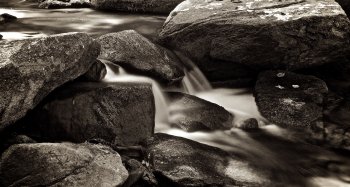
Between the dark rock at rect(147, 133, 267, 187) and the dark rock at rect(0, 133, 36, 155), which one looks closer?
the dark rock at rect(0, 133, 36, 155)

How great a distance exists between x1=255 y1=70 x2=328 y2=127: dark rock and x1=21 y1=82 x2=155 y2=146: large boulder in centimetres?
299

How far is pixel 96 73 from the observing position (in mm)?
6363

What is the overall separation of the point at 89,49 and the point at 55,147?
212 centimetres

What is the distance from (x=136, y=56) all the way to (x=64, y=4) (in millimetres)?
6756

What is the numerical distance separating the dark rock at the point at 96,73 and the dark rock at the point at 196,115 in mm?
1485

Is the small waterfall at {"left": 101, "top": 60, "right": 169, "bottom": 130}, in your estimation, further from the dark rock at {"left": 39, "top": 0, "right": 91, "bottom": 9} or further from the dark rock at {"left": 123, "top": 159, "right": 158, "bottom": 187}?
the dark rock at {"left": 39, "top": 0, "right": 91, "bottom": 9}

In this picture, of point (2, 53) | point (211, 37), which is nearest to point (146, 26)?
point (211, 37)

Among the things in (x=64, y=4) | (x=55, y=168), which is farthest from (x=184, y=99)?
(x=64, y=4)

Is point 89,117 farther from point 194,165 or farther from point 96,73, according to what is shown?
point 194,165

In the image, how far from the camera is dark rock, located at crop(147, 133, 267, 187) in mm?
5016

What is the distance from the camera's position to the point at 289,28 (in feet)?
26.7

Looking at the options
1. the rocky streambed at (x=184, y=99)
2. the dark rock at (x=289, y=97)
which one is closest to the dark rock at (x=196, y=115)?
the rocky streambed at (x=184, y=99)

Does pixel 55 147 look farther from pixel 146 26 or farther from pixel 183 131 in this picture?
pixel 146 26

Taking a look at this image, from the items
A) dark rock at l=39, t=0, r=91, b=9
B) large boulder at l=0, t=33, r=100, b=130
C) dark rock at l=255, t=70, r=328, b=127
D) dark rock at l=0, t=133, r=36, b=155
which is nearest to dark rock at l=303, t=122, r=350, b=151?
dark rock at l=255, t=70, r=328, b=127
